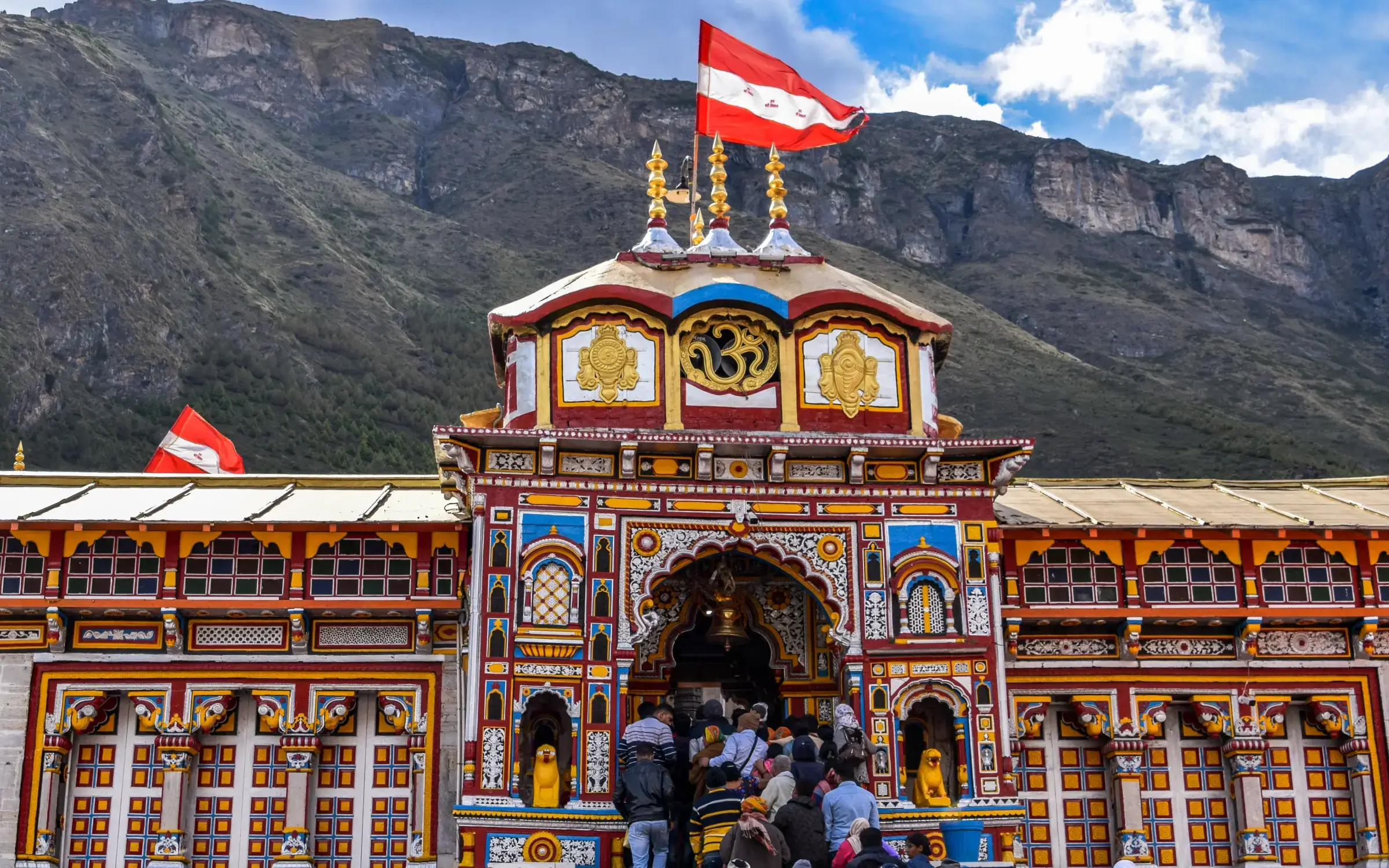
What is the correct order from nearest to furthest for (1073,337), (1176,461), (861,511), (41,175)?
(861,511) → (1176,461) → (41,175) → (1073,337)

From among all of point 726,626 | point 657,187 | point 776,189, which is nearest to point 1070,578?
point 726,626

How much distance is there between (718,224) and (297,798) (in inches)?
416

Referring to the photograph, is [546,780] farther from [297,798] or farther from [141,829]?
[141,829]

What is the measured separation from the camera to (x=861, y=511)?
2169 cm

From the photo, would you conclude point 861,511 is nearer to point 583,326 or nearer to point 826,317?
point 826,317

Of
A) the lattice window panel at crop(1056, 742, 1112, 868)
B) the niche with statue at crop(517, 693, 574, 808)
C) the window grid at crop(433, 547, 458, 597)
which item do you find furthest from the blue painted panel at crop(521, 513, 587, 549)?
the lattice window panel at crop(1056, 742, 1112, 868)

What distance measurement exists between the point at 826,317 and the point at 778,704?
5914mm

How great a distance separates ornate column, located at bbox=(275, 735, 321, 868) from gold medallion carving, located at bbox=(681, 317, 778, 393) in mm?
7622

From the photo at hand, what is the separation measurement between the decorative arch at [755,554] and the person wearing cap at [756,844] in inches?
212

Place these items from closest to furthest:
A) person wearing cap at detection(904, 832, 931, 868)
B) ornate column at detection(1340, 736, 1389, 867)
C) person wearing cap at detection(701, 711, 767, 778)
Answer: person wearing cap at detection(904, 832, 931, 868) → person wearing cap at detection(701, 711, 767, 778) → ornate column at detection(1340, 736, 1389, 867)

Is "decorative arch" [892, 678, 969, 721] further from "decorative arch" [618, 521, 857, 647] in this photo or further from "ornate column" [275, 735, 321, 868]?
"ornate column" [275, 735, 321, 868]

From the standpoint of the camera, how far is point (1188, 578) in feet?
76.0

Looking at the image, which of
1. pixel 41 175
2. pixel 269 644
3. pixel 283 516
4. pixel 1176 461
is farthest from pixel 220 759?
pixel 41 175

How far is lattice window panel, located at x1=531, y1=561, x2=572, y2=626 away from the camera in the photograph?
20719 millimetres
